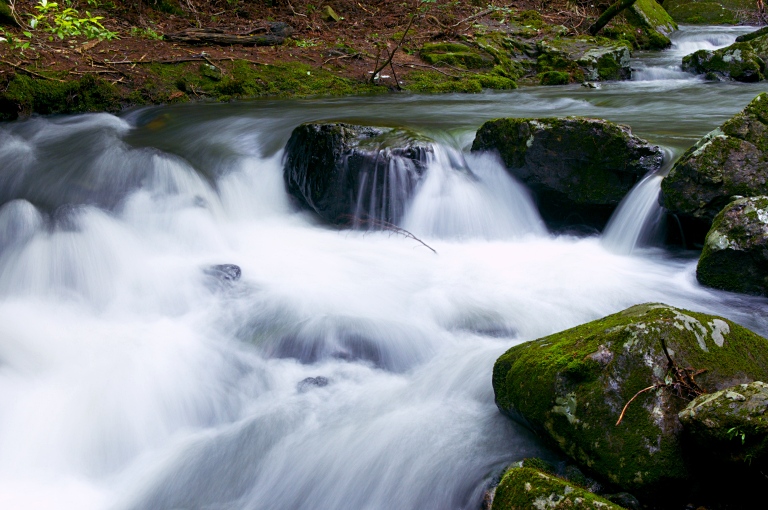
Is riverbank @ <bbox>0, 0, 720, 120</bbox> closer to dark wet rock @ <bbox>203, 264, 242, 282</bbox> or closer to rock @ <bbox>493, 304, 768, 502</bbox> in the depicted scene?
dark wet rock @ <bbox>203, 264, 242, 282</bbox>

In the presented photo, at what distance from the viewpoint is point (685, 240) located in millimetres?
6023

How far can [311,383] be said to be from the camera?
4395 millimetres

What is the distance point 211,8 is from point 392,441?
12059 millimetres

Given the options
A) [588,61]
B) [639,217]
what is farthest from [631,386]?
[588,61]

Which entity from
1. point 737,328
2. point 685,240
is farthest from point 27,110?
point 737,328

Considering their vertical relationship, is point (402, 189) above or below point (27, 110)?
below

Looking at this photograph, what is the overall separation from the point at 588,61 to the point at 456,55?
286cm

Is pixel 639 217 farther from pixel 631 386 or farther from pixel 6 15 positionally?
pixel 6 15

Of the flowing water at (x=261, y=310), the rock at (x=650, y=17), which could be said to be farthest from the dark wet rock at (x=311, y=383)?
the rock at (x=650, y=17)

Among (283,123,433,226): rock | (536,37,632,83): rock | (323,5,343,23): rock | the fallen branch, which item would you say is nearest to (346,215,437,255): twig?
(283,123,433,226): rock

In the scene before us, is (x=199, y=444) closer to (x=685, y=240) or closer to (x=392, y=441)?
(x=392, y=441)

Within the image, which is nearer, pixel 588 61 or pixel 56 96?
pixel 56 96

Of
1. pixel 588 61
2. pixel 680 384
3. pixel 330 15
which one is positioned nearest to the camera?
pixel 680 384

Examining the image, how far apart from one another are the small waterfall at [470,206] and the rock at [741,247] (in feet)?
7.15
